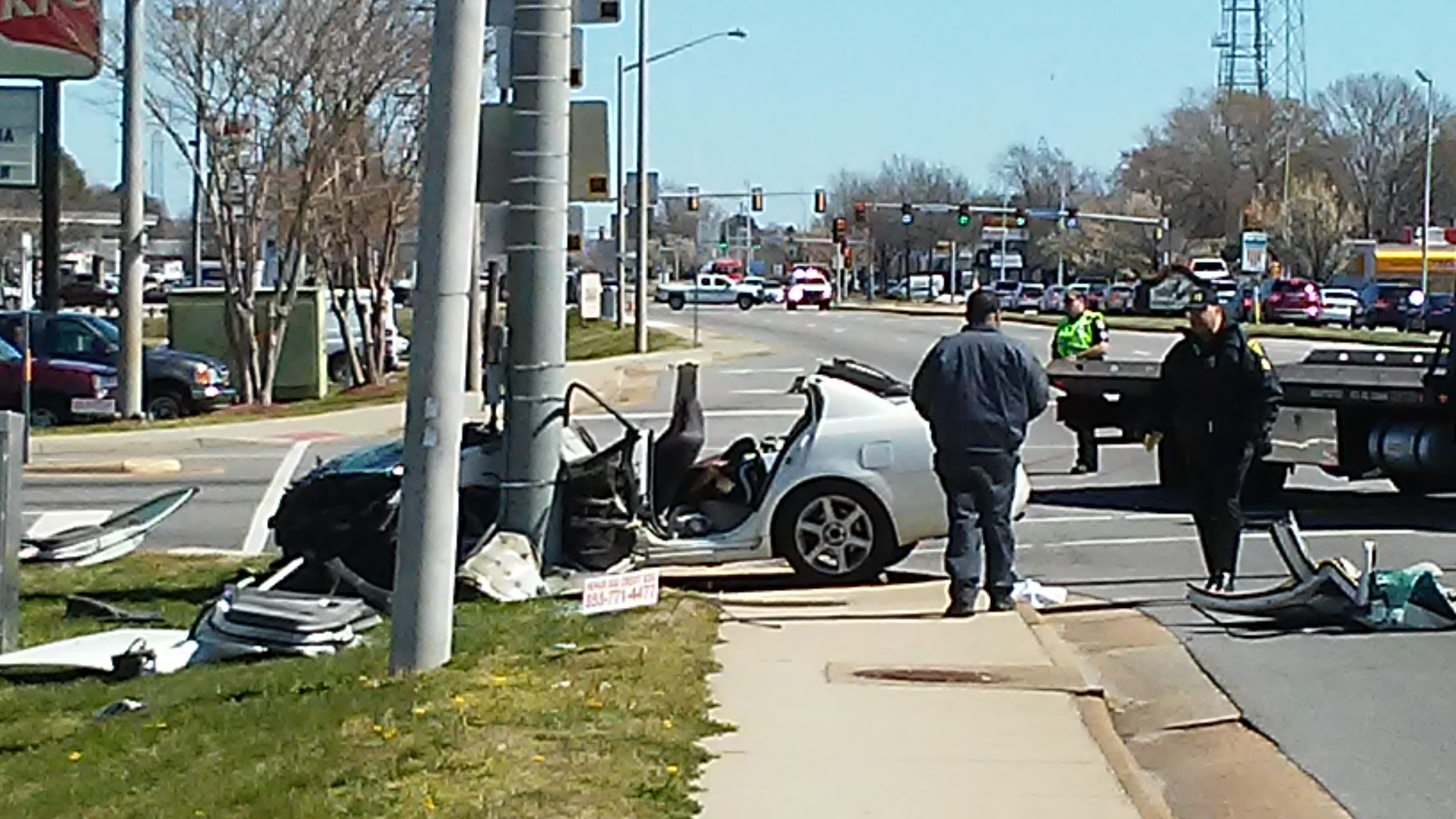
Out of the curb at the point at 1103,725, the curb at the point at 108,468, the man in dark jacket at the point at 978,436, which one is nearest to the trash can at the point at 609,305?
the curb at the point at 108,468

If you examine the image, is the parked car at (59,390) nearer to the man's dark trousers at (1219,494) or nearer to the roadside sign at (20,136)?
the roadside sign at (20,136)

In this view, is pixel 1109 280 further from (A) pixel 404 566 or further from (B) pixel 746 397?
(A) pixel 404 566

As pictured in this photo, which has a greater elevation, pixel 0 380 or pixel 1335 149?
pixel 1335 149

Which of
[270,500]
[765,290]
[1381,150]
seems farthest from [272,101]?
[1381,150]

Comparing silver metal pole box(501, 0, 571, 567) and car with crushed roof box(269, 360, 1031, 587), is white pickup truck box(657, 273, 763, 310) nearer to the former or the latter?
car with crushed roof box(269, 360, 1031, 587)

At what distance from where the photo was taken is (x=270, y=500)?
1978cm

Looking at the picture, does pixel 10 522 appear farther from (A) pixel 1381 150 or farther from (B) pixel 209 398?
(A) pixel 1381 150

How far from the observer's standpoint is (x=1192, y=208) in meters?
122

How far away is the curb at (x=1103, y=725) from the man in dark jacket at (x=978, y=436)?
390 mm

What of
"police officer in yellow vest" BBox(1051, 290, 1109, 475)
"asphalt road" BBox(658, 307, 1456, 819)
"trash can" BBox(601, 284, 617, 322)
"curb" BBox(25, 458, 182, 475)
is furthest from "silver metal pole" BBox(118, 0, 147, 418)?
"trash can" BBox(601, 284, 617, 322)

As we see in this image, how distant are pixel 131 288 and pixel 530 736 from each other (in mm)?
23217

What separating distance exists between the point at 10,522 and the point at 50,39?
24087 mm

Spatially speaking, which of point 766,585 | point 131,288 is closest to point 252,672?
point 766,585

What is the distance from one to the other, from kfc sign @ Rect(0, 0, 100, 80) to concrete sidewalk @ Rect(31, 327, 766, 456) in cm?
656
